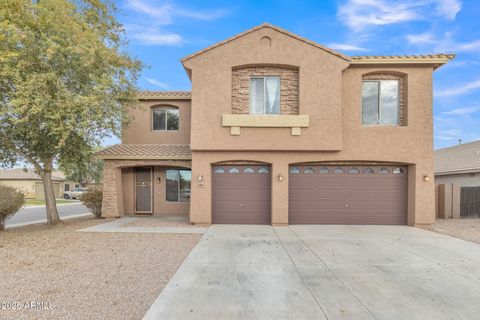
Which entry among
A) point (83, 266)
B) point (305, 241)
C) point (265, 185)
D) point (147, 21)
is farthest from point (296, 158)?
point (147, 21)

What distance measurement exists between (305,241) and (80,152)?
Answer: 33.5 feet

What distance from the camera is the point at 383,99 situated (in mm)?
11648

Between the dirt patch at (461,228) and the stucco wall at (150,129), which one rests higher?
the stucco wall at (150,129)

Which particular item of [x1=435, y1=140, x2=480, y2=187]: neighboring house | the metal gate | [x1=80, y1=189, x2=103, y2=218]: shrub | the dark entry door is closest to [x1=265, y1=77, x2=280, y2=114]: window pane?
the dark entry door

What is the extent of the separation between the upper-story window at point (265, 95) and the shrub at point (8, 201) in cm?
1088

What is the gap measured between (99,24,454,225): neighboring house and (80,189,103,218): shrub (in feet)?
18.8

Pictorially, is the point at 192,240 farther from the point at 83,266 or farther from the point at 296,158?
the point at 296,158

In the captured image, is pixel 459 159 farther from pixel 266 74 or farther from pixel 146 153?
pixel 146 153

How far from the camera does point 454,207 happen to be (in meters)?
14.0

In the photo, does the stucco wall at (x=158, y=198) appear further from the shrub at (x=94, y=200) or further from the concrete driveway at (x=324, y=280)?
the concrete driveway at (x=324, y=280)

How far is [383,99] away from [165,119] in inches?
442

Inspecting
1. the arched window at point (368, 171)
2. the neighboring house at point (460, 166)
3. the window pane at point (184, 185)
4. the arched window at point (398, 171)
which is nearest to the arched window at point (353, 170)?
the arched window at point (368, 171)

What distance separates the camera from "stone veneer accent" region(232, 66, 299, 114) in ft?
37.3

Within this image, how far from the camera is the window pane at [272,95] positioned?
11.4 m
